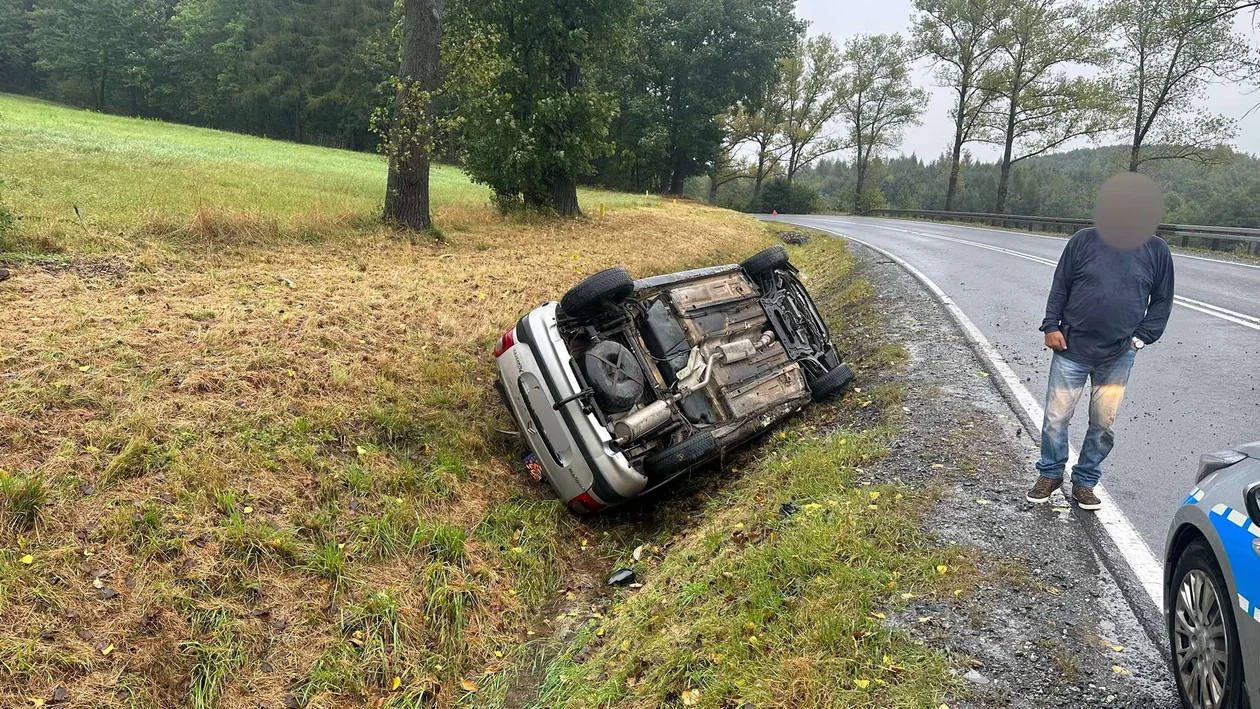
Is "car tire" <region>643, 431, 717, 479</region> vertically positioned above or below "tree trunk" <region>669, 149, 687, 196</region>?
below

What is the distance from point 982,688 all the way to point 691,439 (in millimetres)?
2714

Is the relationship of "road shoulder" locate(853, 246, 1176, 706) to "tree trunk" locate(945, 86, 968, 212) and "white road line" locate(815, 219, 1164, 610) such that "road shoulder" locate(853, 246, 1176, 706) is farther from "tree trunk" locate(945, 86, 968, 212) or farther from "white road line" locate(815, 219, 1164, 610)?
"tree trunk" locate(945, 86, 968, 212)

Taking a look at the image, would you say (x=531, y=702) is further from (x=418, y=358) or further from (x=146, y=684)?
(x=418, y=358)

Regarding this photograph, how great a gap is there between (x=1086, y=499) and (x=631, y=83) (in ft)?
127

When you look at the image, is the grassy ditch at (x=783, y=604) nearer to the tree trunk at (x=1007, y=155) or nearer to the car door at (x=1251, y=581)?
the car door at (x=1251, y=581)

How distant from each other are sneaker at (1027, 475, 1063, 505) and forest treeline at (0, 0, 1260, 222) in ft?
29.5

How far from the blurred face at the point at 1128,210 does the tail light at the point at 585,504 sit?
11.9 feet

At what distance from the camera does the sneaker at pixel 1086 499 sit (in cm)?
372

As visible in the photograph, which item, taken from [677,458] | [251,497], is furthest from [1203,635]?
[251,497]

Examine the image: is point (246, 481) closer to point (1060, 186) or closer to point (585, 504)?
point (585, 504)


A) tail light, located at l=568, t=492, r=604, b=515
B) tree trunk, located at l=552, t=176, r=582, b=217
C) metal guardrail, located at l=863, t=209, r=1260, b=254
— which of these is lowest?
tail light, located at l=568, t=492, r=604, b=515

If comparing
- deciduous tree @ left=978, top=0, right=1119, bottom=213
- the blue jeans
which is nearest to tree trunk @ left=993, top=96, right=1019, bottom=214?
deciduous tree @ left=978, top=0, right=1119, bottom=213

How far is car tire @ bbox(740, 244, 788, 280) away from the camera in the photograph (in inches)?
280

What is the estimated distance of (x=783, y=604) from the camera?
134 inches
